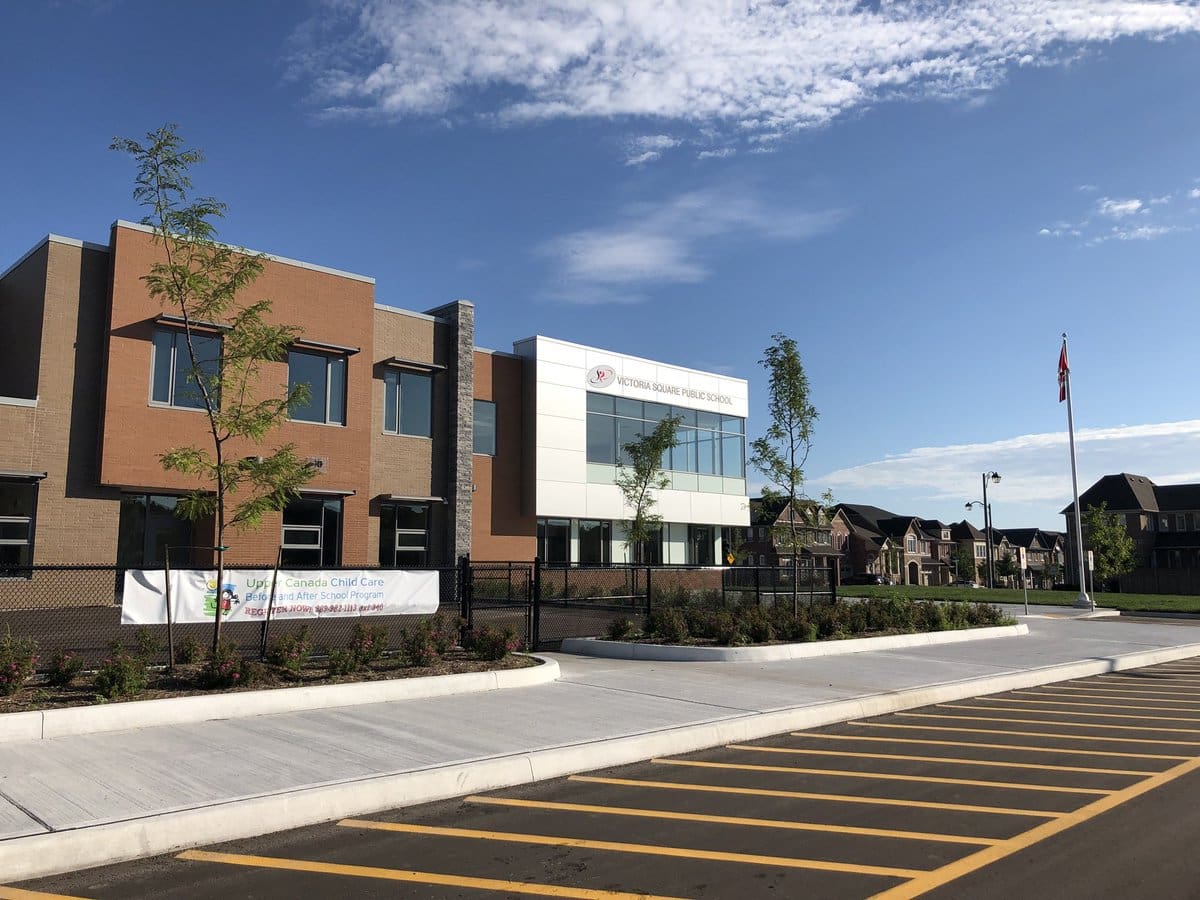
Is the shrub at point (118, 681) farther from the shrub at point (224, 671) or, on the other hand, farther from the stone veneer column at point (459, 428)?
the stone veneer column at point (459, 428)

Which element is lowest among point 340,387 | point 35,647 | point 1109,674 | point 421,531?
point 1109,674

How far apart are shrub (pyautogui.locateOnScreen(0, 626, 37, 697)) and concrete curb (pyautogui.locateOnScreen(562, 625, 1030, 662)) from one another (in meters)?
8.88

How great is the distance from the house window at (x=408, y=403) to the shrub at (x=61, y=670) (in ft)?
62.6

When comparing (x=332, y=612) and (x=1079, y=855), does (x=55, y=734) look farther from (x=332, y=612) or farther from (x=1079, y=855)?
(x=1079, y=855)

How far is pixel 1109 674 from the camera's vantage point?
53.4ft

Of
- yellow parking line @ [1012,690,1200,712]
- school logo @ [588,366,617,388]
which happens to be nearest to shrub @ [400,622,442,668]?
yellow parking line @ [1012,690,1200,712]

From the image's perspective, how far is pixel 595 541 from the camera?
36625 mm

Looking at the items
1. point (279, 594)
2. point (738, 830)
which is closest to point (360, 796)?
point (738, 830)

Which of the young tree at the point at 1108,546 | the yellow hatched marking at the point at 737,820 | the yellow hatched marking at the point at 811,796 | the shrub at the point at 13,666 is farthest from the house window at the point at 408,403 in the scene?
the young tree at the point at 1108,546

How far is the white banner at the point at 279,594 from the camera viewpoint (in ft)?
37.5

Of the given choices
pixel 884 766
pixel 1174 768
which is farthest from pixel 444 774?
pixel 1174 768

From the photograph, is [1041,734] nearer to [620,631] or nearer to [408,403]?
[620,631]

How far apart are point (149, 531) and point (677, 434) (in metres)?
22.3

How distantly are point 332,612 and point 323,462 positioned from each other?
44.6ft
